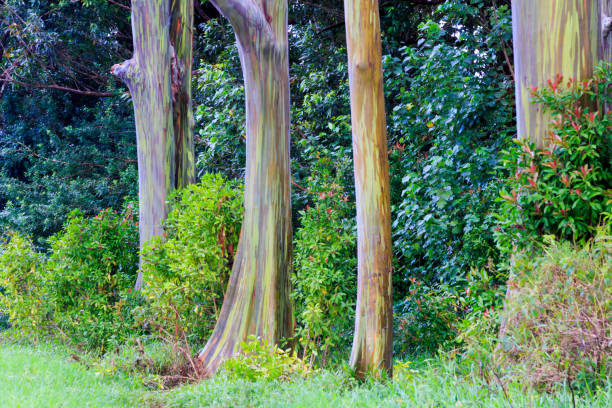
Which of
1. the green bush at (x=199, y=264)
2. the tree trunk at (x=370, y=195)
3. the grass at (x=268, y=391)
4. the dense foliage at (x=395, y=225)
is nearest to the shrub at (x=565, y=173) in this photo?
the dense foliage at (x=395, y=225)

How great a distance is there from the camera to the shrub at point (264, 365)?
5211 mm

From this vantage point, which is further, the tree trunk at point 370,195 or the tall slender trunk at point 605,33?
the tree trunk at point 370,195

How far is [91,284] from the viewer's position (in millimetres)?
8320

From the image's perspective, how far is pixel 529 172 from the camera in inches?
166

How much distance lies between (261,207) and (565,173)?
3.47m

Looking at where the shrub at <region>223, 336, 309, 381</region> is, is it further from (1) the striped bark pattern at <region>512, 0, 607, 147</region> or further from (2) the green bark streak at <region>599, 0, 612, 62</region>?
(2) the green bark streak at <region>599, 0, 612, 62</region>

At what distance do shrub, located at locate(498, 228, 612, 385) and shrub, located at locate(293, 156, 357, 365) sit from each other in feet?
7.86

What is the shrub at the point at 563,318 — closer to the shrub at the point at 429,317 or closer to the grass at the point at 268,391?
the grass at the point at 268,391

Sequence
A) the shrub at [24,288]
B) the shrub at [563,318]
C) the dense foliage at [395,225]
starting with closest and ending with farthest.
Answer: the shrub at [563,318] < the dense foliage at [395,225] < the shrub at [24,288]

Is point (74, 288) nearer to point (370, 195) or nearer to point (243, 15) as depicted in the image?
point (243, 15)

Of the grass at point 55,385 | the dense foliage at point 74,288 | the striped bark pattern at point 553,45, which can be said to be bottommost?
the grass at point 55,385

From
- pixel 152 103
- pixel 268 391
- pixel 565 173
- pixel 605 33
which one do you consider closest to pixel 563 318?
pixel 565 173

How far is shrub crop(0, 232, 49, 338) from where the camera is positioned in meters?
8.25

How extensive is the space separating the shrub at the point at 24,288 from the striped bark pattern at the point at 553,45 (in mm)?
7348
